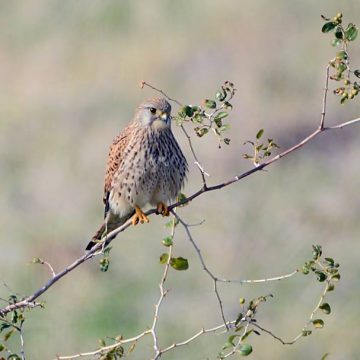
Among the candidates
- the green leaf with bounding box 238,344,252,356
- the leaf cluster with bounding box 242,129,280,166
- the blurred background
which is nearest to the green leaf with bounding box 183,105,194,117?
the leaf cluster with bounding box 242,129,280,166

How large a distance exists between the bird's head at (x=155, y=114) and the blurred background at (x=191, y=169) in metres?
2.14

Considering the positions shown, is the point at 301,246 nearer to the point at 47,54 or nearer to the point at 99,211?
the point at 99,211

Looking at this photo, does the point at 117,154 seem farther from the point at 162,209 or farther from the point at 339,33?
the point at 339,33

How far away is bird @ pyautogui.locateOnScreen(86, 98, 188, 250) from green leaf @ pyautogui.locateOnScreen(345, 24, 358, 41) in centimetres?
209

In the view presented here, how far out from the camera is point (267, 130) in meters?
12.3

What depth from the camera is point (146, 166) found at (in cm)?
629

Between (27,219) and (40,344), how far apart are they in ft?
9.96

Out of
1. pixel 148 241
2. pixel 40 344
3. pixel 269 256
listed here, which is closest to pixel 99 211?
pixel 148 241

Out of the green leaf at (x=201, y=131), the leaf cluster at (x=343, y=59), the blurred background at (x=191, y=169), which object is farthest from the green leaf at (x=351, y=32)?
the blurred background at (x=191, y=169)

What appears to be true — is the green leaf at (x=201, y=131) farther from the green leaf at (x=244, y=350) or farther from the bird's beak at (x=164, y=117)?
the bird's beak at (x=164, y=117)

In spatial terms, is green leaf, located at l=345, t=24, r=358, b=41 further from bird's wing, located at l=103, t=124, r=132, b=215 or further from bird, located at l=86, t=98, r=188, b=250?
bird's wing, located at l=103, t=124, r=132, b=215

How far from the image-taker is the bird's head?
6.37 m

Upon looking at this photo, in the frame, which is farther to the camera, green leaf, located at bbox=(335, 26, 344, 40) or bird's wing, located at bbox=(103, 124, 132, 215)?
bird's wing, located at bbox=(103, 124, 132, 215)

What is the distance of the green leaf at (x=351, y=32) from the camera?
13.8ft
